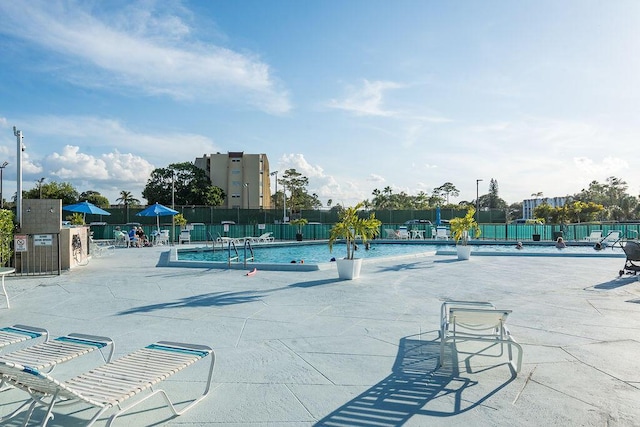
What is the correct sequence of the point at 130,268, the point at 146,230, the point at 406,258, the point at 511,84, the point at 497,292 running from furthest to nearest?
the point at 146,230, the point at 406,258, the point at 511,84, the point at 130,268, the point at 497,292

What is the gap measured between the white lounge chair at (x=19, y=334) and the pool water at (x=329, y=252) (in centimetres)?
1236

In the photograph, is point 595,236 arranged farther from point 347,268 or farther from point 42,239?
point 42,239

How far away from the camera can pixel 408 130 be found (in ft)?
61.7

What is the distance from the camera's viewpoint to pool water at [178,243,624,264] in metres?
16.6

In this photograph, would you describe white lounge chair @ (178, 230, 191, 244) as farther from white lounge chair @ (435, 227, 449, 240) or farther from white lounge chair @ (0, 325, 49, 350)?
white lounge chair @ (0, 325, 49, 350)

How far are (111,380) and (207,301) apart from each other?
174 inches

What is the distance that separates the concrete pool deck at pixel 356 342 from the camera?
306 centimetres

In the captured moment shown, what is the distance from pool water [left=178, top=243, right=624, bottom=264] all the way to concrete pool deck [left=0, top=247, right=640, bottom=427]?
22.4 ft

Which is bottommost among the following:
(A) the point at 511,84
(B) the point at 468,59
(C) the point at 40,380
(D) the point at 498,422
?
(D) the point at 498,422

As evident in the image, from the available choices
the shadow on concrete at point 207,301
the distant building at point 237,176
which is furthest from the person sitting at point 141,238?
the distant building at point 237,176

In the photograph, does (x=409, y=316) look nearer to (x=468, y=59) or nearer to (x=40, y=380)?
(x=40, y=380)

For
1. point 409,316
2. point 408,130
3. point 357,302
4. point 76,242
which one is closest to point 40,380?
point 409,316

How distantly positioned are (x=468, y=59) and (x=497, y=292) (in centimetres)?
774

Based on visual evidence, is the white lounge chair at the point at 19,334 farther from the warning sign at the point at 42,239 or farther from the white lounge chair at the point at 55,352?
the warning sign at the point at 42,239
